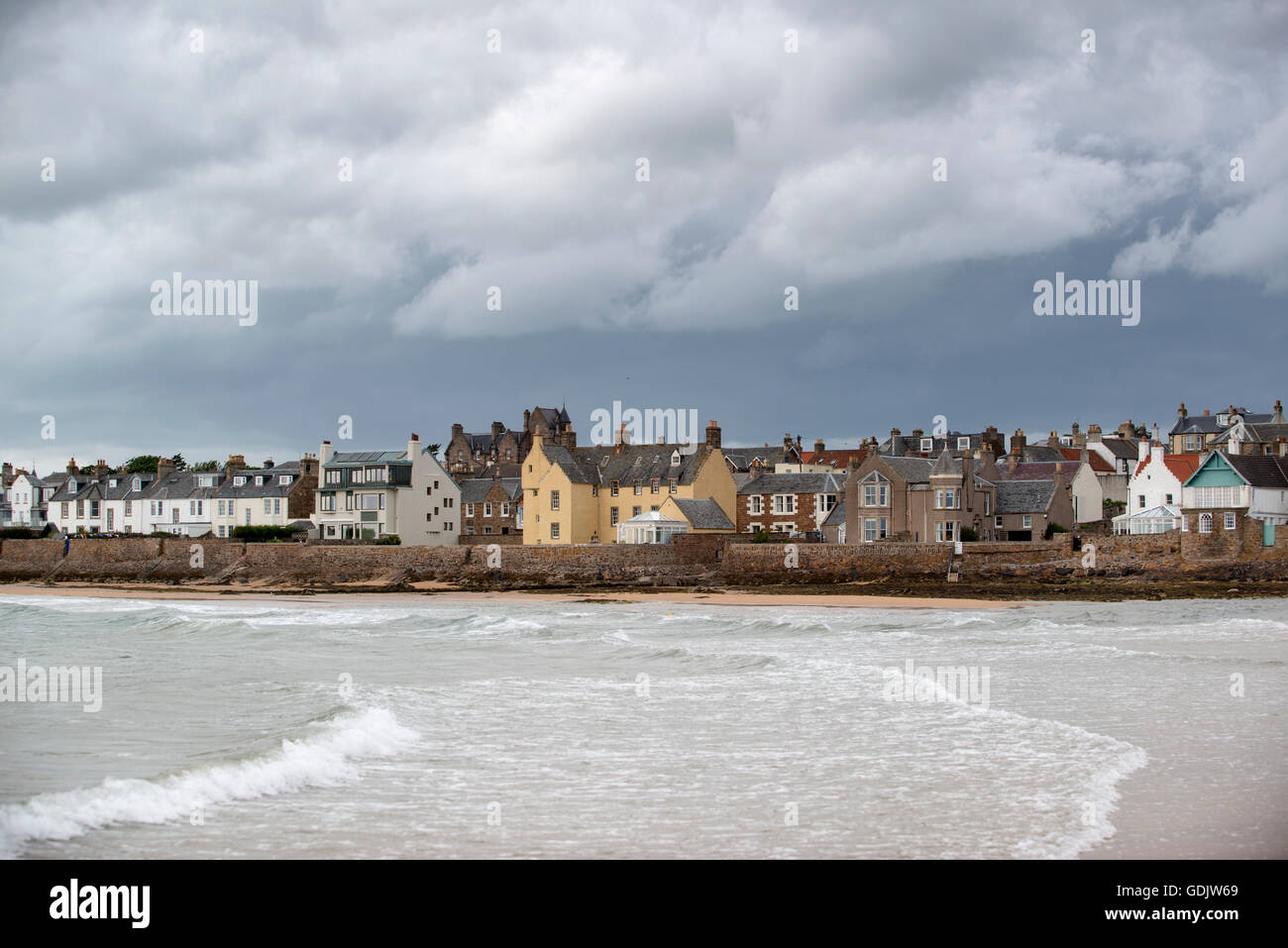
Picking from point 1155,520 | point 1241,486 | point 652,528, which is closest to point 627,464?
point 652,528

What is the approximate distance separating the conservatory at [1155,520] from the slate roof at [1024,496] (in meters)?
4.21

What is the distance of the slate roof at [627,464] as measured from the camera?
57375mm

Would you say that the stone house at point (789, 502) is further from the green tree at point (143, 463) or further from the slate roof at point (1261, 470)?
the green tree at point (143, 463)

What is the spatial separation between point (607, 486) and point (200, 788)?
1934 inches

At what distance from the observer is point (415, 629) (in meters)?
29.6

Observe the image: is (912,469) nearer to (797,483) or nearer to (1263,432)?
(797,483)

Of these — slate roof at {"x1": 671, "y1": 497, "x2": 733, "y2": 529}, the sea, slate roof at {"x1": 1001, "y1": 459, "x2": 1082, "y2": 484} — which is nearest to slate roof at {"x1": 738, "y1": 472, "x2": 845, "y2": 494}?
slate roof at {"x1": 671, "y1": 497, "x2": 733, "y2": 529}

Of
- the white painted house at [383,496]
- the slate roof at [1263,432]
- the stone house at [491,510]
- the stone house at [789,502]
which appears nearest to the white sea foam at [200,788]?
the stone house at [789,502]

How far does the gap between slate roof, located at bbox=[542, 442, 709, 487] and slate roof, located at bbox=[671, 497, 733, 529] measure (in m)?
1.52

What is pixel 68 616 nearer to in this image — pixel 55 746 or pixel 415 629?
pixel 415 629

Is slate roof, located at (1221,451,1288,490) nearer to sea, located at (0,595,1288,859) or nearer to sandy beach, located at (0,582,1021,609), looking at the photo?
sandy beach, located at (0,582,1021,609)

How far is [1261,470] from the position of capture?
48312 mm

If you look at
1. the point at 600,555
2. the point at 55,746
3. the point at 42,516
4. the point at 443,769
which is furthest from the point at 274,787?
the point at 42,516

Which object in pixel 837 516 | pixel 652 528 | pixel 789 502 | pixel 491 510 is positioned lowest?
pixel 652 528
